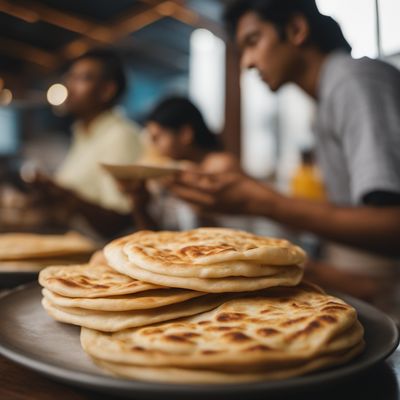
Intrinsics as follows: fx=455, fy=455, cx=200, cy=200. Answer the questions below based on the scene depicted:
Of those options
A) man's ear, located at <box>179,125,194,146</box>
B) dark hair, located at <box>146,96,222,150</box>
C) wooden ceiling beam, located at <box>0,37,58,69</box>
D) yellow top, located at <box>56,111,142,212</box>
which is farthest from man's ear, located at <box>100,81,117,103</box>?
wooden ceiling beam, located at <box>0,37,58,69</box>

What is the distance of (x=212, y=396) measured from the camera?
514 millimetres

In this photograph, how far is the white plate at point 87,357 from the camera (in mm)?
510

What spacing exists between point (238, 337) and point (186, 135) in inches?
117

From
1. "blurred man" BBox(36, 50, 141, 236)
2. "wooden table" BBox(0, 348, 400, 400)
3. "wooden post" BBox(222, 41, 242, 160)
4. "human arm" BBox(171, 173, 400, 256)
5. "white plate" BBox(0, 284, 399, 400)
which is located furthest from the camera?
"wooden post" BBox(222, 41, 242, 160)

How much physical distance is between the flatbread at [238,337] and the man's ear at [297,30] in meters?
1.84

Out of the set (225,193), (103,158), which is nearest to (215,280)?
(225,193)

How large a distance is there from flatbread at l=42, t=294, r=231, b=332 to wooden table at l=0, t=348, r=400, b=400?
0.36ft

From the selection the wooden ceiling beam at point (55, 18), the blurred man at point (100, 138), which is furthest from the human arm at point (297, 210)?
the wooden ceiling beam at point (55, 18)

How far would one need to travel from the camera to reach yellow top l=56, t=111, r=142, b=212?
11.1 ft

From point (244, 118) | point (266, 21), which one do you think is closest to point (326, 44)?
point (266, 21)

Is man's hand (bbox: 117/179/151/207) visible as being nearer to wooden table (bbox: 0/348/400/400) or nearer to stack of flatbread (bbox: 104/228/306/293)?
stack of flatbread (bbox: 104/228/306/293)

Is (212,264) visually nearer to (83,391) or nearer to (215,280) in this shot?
(215,280)

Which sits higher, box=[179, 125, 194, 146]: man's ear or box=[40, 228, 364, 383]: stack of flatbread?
box=[179, 125, 194, 146]: man's ear

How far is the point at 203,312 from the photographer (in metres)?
0.80
